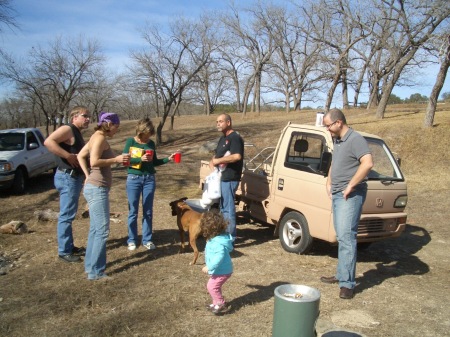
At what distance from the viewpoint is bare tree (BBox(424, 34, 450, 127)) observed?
15.5m

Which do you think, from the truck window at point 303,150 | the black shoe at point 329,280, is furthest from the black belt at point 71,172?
the black shoe at point 329,280

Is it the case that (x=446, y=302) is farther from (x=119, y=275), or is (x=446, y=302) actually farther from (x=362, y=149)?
(x=119, y=275)

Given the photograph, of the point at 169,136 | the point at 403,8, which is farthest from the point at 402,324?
the point at 169,136

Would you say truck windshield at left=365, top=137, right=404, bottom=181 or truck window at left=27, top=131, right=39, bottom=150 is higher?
truck windshield at left=365, top=137, right=404, bottom=181

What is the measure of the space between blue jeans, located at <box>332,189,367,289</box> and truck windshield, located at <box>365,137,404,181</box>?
5.07ft

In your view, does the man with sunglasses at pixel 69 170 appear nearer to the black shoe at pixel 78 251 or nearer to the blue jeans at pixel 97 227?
the black shoe at pixel 78 251

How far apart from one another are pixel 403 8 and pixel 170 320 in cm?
1873

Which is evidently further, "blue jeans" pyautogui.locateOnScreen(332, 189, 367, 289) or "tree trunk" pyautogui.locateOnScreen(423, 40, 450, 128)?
"tree trunk" pyautogui.locateOnScreen(423, 40, 450, 128)

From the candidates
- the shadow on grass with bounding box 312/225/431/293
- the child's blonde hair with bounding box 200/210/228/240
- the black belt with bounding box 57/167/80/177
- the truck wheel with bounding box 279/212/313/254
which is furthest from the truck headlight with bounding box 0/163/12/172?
the child's blonde hair with bounding box 200/210/228/240

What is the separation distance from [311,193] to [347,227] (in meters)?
1.27

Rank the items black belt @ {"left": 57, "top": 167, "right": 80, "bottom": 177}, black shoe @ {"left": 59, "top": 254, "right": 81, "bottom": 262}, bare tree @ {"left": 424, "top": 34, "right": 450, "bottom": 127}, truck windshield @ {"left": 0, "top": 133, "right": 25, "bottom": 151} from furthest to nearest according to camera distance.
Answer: bare tree @ {"left": 424, "top": 34, "right": 450, "bottom": 127}
truck windshield @ {"left": 0, "top": 133, "right": 25, "bottom": 151}
black shoe @ {"left": 59, "top": 254, "right": 81, "bottom": 262}
black belt @ {"left": 57, "top": 167, "right": 80, "bottom": 177}

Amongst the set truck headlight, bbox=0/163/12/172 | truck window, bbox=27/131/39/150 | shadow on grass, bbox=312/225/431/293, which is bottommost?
shadow on grass, bbox=312/225/431/293

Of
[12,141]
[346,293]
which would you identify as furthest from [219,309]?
[12,141]

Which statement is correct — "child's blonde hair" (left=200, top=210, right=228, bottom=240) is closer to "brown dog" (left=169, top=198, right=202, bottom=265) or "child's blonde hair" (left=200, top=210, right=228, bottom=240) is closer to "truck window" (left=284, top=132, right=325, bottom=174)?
"brown dog" (left=169, top=198, right=202, bottom=265)
